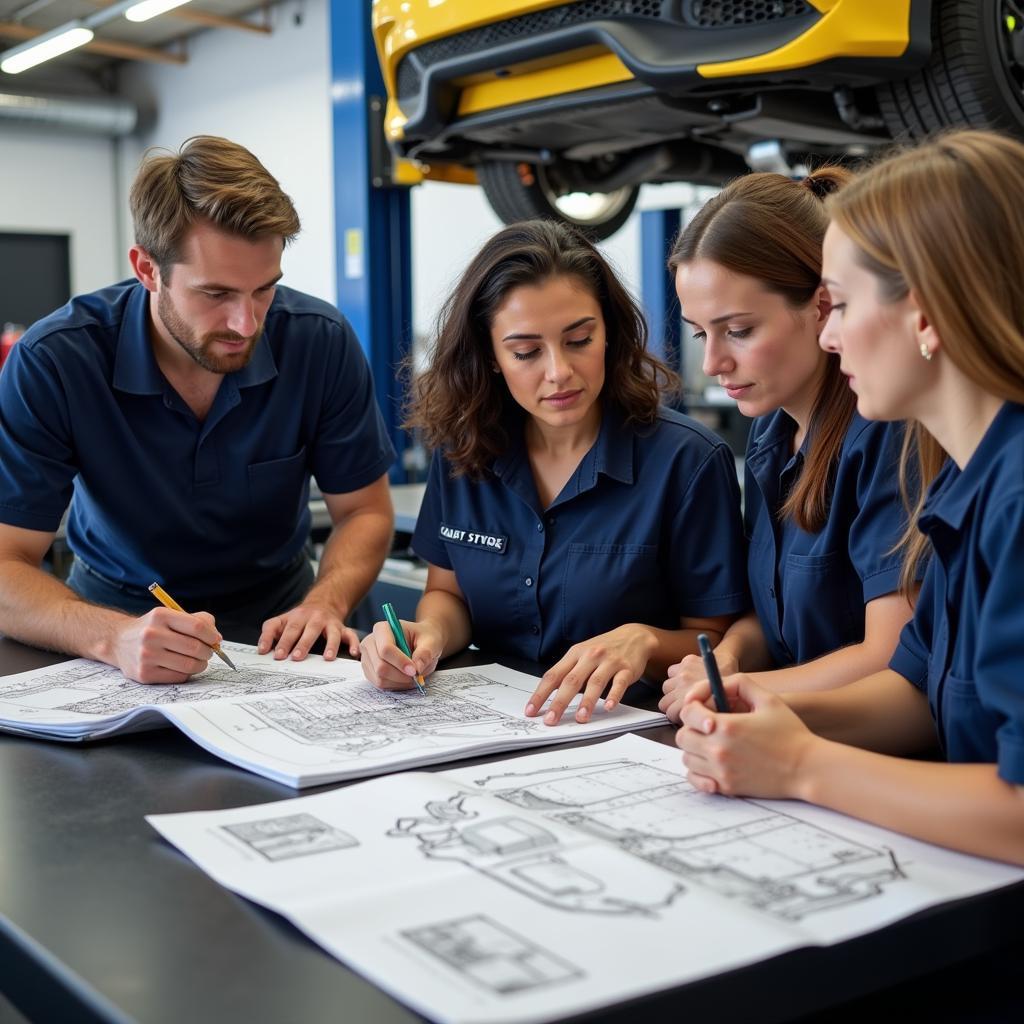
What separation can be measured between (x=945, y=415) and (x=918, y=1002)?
1.49ft

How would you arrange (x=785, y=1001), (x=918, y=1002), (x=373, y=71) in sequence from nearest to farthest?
(x=785, y=1001) < (x=918, y=1002) < (x=373, y=71)

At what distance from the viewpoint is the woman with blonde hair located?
2.75ft

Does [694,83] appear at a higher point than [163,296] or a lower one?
higher

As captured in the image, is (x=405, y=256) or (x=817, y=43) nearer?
(x=817, y=43)

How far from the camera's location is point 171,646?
1.36m

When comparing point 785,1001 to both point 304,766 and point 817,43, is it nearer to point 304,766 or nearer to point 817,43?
point 304,766

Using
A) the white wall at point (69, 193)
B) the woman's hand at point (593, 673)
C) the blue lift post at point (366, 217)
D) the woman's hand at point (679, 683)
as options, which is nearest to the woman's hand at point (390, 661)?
the woman's hand at point (593, 673)

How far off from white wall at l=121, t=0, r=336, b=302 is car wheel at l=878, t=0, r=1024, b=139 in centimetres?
550

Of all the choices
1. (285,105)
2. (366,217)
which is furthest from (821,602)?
(285,105)

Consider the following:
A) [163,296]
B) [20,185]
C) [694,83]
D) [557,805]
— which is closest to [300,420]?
[163,296]

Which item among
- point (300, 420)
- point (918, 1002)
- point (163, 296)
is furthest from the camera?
point (300, 420)

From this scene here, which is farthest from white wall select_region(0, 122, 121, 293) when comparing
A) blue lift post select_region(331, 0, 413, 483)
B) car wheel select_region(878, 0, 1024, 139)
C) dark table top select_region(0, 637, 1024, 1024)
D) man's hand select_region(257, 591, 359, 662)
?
dark table top select_region(0, 637, 1024, 1024)

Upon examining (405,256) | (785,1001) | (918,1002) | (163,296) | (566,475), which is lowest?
(918,1002)

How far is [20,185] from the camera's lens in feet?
30.0
